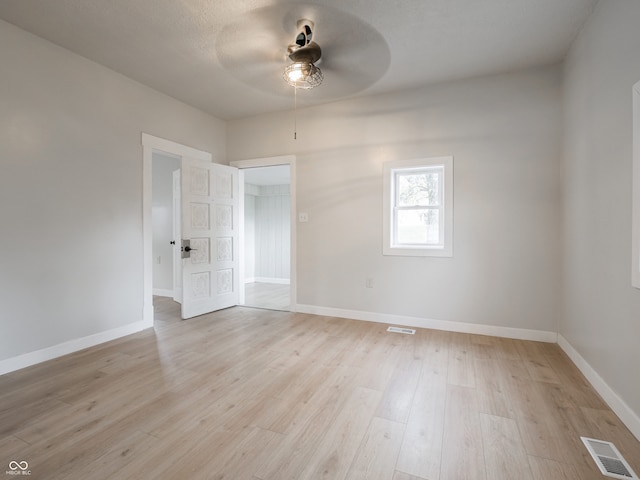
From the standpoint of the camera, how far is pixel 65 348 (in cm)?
283

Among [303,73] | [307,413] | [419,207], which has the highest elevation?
[303,73]

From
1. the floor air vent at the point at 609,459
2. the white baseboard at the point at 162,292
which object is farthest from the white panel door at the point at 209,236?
the floor air vent at the point at 609,459

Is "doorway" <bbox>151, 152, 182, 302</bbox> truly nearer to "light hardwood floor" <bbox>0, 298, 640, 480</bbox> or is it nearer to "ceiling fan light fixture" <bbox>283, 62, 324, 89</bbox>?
"light hardwood floor" <bbox>0, 298, 640, 480</bbox>

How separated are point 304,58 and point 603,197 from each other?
104 inches

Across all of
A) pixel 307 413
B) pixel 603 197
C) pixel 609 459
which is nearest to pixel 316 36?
pixel 603 197

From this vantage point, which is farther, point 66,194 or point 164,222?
point 164,222

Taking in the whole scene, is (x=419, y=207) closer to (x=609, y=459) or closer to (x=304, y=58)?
(x=304, y=58)

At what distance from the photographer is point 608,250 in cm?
207

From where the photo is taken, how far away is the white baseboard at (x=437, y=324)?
3.16 metres

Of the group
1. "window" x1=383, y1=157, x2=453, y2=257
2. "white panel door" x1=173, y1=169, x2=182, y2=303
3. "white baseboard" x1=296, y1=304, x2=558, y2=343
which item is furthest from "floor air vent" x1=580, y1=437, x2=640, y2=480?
"white panel door" x1=173, y1=169, x2=182, y2=303

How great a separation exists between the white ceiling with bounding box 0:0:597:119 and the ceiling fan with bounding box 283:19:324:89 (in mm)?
87

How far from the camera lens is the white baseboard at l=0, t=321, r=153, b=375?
2.48 m

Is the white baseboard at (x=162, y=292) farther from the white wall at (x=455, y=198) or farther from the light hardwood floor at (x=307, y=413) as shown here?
the white wall at (x=455, y=198)

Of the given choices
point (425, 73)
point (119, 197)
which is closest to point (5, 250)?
point (119, 197)
